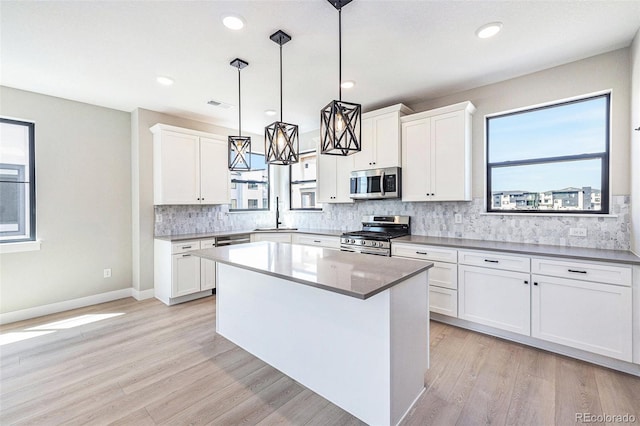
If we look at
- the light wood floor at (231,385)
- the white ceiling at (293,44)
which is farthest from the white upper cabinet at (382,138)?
the light wood floor at (231,385)

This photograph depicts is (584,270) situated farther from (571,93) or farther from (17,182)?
(17,182)

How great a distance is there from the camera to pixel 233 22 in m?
2.21

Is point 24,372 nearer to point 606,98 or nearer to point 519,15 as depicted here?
point 519,15

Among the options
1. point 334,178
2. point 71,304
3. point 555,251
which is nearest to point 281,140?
point 334,178

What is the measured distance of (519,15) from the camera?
2.14 metres

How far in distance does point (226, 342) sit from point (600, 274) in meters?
3.34

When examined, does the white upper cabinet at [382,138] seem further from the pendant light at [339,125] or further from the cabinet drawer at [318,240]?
the pendant light at [339,125]

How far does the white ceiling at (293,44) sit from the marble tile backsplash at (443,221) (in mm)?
1507

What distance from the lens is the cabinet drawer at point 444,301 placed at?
309cm

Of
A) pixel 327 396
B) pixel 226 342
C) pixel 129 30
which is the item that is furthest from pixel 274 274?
pixel 129 30

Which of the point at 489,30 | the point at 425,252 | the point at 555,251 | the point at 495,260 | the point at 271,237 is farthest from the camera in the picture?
the point at 271,237

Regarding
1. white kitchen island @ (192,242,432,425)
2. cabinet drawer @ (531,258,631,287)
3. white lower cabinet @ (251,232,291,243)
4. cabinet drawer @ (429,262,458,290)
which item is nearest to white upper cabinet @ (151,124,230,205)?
white lower cabinet @ (251,232,291,243)

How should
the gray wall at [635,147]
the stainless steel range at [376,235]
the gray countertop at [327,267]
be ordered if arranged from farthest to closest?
the stainless steel range at [376,235], the gray wall at [635,147], the gray countertop at [327,267]

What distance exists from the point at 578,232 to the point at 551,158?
0.80 metres
